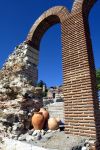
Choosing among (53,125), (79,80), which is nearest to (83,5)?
(79,80)

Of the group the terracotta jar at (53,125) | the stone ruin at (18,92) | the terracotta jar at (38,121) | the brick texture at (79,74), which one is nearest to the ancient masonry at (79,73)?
the brick texture at (79,74)

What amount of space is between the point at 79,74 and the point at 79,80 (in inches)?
6.4

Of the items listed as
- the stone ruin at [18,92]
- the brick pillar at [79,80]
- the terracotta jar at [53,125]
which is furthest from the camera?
the stone ruin at [18,92]

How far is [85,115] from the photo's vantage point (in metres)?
5.58

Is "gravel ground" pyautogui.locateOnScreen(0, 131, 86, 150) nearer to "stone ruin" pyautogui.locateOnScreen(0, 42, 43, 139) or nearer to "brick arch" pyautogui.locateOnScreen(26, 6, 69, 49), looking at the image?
"stone ruin" pyautogui.locateOnScreen(0, 42, 43, 139)

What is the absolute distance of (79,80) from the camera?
5973 mm

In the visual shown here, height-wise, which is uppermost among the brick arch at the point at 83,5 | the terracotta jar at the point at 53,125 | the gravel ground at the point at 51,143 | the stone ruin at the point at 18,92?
the brick arch at the point at 83,5

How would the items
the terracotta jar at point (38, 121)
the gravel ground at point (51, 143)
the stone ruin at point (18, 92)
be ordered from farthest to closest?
the stone ruin at point (18, 92) < the terracotta jar at point (38, 121) < the gravel ground at point (51, 143)

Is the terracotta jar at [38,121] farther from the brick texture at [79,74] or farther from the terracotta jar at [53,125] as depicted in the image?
the brick texture at [79,74]

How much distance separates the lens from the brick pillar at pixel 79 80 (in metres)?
5.53

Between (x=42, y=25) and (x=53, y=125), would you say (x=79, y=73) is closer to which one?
(x=53, y=125)

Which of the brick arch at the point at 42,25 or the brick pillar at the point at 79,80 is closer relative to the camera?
the brick pillar at the point at 79,80

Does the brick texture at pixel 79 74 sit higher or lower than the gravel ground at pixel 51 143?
higher

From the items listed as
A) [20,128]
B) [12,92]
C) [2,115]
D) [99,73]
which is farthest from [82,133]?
[99,73]
